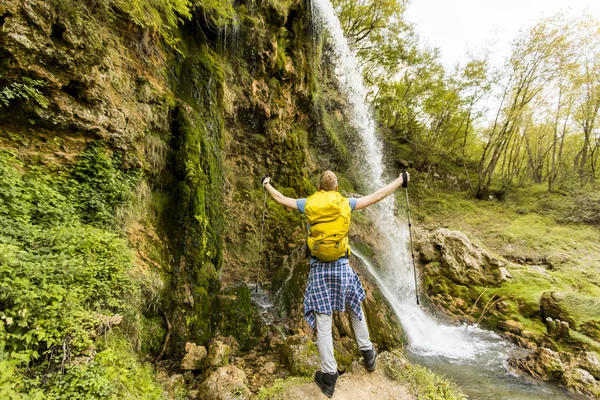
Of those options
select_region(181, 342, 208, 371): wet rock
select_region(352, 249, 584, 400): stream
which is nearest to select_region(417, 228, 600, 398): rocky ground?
select_region(352, 249, 584, 400): stream

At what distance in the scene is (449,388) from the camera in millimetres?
3262

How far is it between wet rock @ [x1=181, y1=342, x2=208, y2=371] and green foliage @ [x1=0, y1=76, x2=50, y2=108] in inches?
155

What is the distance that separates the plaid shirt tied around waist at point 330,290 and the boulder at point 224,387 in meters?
1.51

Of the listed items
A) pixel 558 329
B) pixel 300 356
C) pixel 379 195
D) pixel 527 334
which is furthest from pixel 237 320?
pixel 558 329

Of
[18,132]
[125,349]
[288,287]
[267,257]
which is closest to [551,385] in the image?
[288,287]

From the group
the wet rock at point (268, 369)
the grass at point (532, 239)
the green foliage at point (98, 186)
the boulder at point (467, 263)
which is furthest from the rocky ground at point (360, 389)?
the boulder at point (467, 263)

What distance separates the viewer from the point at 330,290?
280cm

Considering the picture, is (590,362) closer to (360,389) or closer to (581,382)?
(581,382)

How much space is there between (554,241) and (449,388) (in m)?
13.1

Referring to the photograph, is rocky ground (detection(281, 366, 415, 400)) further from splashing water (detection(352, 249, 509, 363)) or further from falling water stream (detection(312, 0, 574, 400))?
splashing water (detection(352, 249, 509, 363))

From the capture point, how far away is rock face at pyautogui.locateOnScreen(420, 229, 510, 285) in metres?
9.23

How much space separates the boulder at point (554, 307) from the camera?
6.89 m

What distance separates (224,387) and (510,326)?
27.4 ft

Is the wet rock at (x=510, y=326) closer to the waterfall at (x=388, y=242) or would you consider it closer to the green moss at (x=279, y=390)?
the waterfall at (x=388, y=242)
